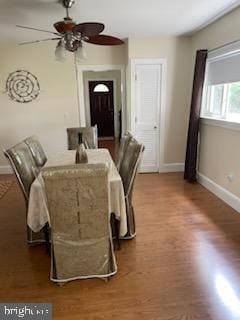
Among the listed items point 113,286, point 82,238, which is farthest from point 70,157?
point 113,286

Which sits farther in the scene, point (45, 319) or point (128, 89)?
point (128, 89)

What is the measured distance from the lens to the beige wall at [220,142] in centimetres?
324

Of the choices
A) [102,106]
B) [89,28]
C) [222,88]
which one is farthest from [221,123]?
[102,106]

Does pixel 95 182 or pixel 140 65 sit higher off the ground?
pixel 140 65

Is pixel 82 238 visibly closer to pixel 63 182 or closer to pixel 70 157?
pixel 63 182

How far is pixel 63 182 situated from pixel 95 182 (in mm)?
217

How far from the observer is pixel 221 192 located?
3.65 meters

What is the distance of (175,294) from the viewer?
1.91 m

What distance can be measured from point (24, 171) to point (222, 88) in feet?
9.98

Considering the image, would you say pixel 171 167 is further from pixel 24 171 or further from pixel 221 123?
pixel 24 171

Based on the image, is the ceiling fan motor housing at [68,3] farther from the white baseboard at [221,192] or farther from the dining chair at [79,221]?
the white baseboard at [221,192]

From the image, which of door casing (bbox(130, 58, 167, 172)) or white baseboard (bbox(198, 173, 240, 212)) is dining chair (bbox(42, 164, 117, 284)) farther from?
door casing (bbox(130, 58, 167, 172))

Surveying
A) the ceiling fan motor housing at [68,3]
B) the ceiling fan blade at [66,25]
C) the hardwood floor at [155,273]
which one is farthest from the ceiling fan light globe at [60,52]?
the hardwood floor at [155,273]

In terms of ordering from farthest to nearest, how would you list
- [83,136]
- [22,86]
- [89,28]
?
[22,86]
[83,136]
[89,28]
